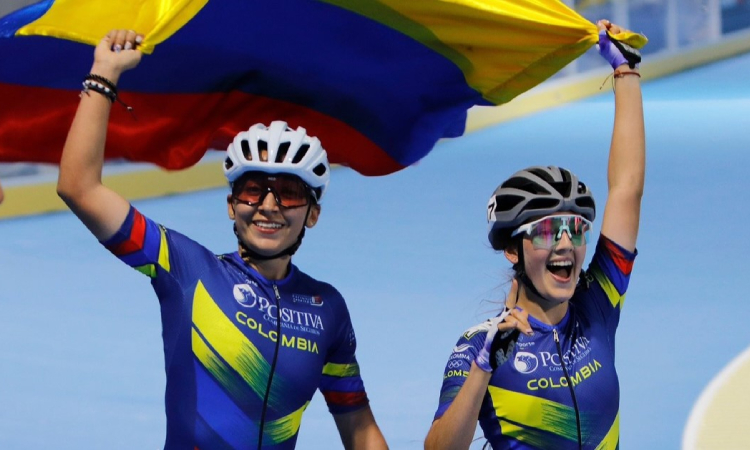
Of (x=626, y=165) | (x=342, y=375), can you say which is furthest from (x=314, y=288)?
(x=626, y=165)

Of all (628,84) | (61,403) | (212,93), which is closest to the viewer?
(628,84)

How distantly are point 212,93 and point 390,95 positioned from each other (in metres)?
0.71

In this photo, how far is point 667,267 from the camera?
34.1ft

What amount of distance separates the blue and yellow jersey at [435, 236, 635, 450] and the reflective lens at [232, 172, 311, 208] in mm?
720

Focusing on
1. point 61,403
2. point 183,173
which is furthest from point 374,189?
point 61,403

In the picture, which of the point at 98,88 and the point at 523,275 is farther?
the point at 523,275

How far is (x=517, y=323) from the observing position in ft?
13.1

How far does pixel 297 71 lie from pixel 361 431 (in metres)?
1.55

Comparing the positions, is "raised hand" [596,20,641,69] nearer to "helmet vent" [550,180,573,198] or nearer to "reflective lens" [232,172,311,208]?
"helmet vent" [550,180,573,198]

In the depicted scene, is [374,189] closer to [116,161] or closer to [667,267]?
[667,267]

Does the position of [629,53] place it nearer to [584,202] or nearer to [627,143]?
[627,143]

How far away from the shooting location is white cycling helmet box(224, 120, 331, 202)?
14.8ft

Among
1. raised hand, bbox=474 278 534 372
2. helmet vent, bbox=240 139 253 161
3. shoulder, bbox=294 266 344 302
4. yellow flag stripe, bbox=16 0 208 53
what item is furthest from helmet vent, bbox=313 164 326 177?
raised hand, bbox=474 278 534 372

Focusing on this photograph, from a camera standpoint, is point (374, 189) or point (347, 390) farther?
point (374, 189)
